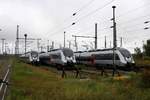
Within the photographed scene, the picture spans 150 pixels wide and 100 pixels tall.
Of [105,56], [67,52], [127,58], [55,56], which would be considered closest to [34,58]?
[55,56]

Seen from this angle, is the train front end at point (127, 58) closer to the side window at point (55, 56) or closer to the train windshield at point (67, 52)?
the train windshield at point (67, 52)

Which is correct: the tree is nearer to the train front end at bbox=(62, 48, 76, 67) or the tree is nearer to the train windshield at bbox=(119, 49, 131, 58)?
the train front end at bbox=(62, 48, 76, 67)

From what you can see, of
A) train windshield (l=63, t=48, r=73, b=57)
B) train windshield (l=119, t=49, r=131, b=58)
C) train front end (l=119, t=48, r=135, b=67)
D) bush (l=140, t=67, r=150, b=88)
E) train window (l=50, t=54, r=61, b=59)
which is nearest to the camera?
bush (l=140, t=67, r=150, b=88)

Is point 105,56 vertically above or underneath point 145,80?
above

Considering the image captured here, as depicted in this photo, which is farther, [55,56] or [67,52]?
[55,56]

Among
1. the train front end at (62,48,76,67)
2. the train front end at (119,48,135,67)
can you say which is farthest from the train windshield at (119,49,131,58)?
the train front end at (62,48,76,67)

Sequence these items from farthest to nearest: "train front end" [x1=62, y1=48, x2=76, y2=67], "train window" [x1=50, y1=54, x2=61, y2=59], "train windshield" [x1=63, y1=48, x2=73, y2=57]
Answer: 1. "train window" [x1=50, y1=54, x2=61, y2=59]
2. "train windshield" [x1=63, y1=48, x2=73, y2=57]
3. "train front end" [x1=62, y1=48, x2=76, y2=67]

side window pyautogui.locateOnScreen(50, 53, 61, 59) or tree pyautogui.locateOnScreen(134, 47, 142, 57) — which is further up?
tree pyautogui.locateOnScreen(134, 47, 142, 57)

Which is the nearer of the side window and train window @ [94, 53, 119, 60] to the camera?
train window @ [94, 53, 119, 60]

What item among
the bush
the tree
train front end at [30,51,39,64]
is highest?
the tree

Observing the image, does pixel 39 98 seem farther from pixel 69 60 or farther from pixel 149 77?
pixel 69 60

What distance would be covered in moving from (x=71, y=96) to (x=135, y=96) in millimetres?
3282

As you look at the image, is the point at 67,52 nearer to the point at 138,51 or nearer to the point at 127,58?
the point at 127,58

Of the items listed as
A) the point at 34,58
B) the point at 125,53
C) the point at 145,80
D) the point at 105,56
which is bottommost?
the point at 145,80
